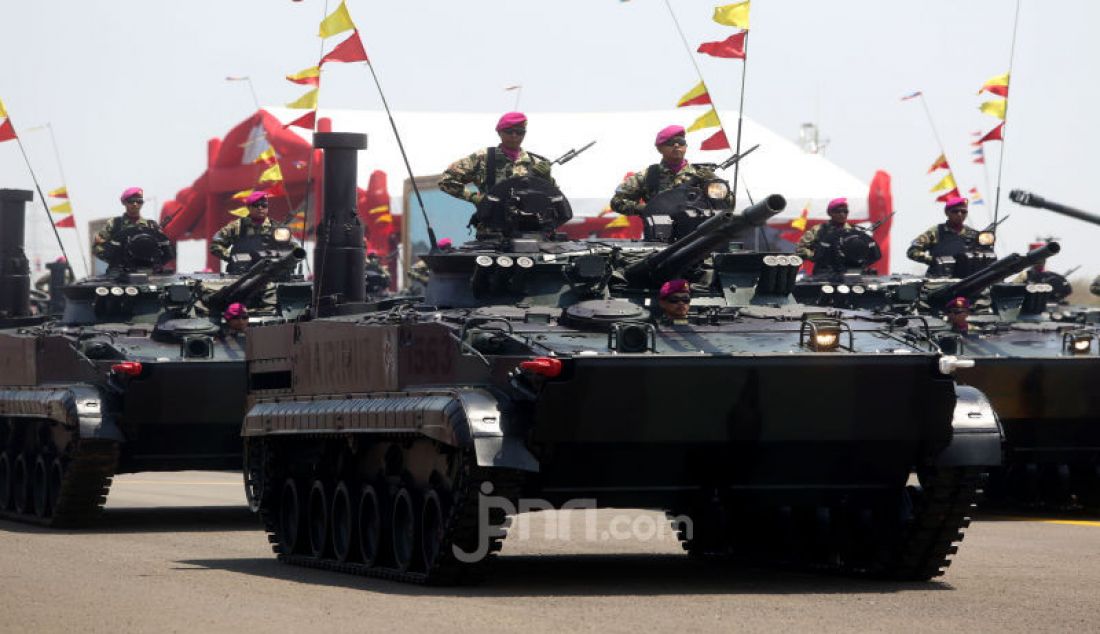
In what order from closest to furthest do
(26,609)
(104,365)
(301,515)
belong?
(26,609) → (301,515) → (104,365)

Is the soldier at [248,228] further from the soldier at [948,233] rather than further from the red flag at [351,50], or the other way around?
the soldier at [948,233]

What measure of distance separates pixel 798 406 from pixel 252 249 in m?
13.7

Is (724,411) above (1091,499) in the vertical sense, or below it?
above

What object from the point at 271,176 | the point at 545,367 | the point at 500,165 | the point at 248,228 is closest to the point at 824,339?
the point at 545,367

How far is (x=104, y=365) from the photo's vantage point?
2333cm

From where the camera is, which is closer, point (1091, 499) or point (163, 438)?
point (163, 438)

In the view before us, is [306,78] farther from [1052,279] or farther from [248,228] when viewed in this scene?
[1052,279]

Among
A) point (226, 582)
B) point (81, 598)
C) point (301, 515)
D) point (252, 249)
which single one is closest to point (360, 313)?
point (301, 515)

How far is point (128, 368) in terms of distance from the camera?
22.9 meters

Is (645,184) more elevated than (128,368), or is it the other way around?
(645,184)

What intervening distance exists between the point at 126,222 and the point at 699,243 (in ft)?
43.0

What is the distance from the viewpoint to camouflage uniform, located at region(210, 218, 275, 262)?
2812cm

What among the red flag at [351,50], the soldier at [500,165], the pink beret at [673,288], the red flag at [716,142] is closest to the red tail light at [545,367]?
the pink beret at [673,288]

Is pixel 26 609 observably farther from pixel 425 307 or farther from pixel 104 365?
pixel 104 365
